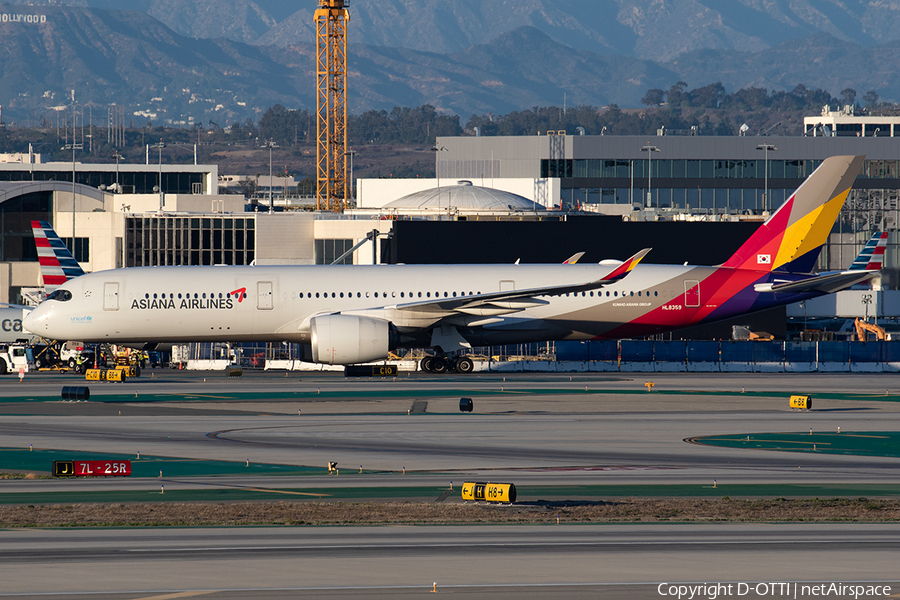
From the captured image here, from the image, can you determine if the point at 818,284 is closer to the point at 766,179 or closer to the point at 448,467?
the point at 448,467

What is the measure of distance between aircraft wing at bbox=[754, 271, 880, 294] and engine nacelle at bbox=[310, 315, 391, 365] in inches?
648

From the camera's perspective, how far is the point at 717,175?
143 m

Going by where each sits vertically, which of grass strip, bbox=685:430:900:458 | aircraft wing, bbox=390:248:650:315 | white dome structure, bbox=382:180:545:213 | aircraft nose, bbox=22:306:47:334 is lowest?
grass strip, bbox=685:430:900:458

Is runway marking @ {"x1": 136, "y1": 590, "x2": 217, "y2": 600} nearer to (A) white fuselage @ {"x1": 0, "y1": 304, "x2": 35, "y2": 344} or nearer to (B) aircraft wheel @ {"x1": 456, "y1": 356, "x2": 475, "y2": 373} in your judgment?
(B) aircraft wheel @ {"x1": 456, "y1": 356, "x2": 475, "y2": 373}

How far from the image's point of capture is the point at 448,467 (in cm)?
2345

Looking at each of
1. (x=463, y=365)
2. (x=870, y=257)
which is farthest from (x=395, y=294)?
(x=870, y=257)

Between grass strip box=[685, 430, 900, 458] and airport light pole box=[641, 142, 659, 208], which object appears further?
airport light pole box=[641, 142, 659, 208]

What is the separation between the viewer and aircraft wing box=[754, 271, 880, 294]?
4428cm

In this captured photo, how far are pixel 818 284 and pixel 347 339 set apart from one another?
1986cm

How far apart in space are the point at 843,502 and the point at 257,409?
65.5 ft

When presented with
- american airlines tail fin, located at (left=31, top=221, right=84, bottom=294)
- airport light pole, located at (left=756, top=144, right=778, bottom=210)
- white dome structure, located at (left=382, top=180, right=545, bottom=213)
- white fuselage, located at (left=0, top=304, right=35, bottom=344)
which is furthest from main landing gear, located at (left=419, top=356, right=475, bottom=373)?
airport light pole, located at (left=756, top=144, right=778, bottom=210)

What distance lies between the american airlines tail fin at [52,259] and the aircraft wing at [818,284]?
135 ft

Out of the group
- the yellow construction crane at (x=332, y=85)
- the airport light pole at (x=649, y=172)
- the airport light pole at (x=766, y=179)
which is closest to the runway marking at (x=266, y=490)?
the yellow construction crane at (x=332, y=85)

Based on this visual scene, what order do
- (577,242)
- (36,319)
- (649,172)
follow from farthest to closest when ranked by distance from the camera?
(649,172) → (577,242) → (36,319)
